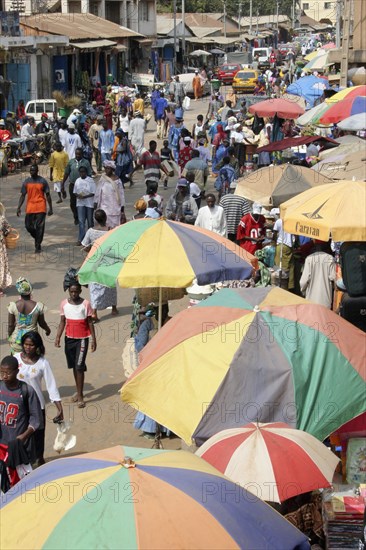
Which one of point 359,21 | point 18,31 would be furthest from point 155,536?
point 18,31

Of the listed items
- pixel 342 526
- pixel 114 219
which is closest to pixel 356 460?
pixel 342 526

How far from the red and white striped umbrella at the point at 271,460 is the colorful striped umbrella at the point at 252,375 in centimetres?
29

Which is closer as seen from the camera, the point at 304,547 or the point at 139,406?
the point at 304,547

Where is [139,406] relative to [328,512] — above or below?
above

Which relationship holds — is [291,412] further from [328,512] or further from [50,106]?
[50,106]

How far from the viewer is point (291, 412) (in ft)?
20.2

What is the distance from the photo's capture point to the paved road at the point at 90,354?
8984 millimetres

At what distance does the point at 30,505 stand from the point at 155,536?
0.60 meters

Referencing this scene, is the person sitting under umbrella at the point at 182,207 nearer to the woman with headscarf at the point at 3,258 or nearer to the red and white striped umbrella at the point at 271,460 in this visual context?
the woman with headscarf at the point at 3,258

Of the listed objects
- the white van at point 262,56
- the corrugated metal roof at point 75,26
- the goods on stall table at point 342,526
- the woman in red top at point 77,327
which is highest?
the corrugated metal roof at point 75,26

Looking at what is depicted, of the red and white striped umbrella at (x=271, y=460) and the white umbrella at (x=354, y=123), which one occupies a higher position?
the white umbrella at (x=354, y=123)

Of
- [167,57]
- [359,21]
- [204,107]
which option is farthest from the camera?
[167,57]

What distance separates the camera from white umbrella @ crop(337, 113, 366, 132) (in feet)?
54.6

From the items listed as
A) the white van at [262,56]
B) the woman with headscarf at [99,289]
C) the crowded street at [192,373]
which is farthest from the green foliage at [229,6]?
the woman with headscarf at [99,289]
